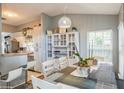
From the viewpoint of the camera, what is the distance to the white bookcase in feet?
10.4

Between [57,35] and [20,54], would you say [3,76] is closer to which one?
[20,54]

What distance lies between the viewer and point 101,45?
2.47 m

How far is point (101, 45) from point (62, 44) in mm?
1192

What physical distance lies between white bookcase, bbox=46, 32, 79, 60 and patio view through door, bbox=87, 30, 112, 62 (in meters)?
0.46

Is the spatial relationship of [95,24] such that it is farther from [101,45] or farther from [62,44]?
[62,44]

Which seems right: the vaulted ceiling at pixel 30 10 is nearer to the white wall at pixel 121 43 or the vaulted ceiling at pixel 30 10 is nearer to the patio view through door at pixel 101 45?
the white wall at pixel 121 43

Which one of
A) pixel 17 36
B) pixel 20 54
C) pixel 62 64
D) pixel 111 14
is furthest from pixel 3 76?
pixel 111 14

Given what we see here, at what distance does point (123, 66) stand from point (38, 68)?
6.48 feet

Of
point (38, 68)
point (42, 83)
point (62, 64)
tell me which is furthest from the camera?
point (38, 68)

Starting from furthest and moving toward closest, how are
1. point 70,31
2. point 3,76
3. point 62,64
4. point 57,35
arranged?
point 57,35
point 70,31
point 62,64
point 3,76

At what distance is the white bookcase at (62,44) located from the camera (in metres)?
3.17

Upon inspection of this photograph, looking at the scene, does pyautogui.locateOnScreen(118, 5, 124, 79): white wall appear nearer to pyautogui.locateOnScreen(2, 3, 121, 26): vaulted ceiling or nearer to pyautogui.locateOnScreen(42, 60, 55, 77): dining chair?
pyautogui.locateOnScreen(2, 3, 121, 26): vaulted ceiling

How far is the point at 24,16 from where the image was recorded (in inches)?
104

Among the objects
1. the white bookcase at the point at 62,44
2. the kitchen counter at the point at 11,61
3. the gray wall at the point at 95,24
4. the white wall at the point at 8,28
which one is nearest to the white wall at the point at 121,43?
the gray wall at the point at 95,24
